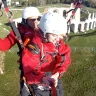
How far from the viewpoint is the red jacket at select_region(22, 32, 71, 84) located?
5457 mm

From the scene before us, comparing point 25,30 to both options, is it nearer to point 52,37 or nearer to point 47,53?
point 47,53

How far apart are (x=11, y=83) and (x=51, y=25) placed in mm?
21313

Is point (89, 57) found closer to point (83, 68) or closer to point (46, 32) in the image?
point (83, 68)

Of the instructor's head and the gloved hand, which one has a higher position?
the instructor's head

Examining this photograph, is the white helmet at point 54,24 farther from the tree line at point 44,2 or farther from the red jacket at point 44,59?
the tree line at point 44,2

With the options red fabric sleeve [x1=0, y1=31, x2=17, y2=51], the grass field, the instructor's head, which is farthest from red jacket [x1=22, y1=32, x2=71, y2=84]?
the grass field

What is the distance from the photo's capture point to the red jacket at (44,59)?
5457 mm

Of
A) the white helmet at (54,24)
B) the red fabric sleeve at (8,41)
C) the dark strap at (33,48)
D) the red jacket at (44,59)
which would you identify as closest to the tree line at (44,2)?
the red fabric sleeve at (8,41)

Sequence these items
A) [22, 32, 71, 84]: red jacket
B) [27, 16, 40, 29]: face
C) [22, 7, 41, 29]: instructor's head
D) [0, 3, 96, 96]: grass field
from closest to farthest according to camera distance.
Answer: [22, 32, 71, 84]: red jacket → [27, 16, 40, 29]: face → [22, 7, 41, 29]: instructor's head → [0, 3, 96, 96]: grass field

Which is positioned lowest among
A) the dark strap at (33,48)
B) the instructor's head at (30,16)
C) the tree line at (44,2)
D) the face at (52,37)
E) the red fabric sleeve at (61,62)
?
the tree line at (44,2)

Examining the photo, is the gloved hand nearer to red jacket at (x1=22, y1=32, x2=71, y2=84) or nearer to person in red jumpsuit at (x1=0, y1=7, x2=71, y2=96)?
person in red jumpsuit at (x1=0, y1=7, x2=71, y2=96)

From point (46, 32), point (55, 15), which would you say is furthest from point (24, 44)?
point (55, 15)

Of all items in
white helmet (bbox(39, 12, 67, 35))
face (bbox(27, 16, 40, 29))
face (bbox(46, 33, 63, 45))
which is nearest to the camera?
white helmet (bbox(39, 12, 67, 35))

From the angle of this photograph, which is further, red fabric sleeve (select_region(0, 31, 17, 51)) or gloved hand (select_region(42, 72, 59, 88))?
red fabric sleeve (select_region(0, 31, 17, 51))
